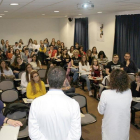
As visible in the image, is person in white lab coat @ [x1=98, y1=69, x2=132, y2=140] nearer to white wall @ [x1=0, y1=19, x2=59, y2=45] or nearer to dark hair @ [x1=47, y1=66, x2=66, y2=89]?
dark hair @ [x1=47, y1=66, x2=66, y2=89]

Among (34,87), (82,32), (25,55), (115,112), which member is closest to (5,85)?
(34,87)

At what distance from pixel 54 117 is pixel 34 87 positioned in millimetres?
3344

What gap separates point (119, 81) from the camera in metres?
2.83

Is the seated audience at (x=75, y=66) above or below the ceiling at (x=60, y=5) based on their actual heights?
below

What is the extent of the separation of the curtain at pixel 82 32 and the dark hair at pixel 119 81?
10.7 metres

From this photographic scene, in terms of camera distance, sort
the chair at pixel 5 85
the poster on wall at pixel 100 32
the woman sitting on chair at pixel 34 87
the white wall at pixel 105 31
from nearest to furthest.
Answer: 1. the woman sitting on chair at pixel 34 87
2. the chair at pixel 5 85
3. the white wall at pixel 105 31
4. the poster on wall at pixel 100 32

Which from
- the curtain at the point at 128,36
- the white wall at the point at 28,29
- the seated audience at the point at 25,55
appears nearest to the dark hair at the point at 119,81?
the curtain at the point at 128,36

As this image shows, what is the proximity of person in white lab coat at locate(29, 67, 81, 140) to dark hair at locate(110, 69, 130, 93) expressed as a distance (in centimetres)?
102

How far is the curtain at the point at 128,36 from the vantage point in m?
9.22

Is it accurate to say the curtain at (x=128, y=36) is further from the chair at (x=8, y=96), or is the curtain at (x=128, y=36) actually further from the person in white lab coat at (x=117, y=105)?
the person in white lab coat at (x=117, y=105)

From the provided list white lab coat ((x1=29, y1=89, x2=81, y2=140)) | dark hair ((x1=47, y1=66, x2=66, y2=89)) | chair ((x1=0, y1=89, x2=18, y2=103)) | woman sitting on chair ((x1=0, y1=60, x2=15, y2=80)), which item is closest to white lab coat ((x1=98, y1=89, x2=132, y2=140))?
white lab coat ((x1=29, y1=89, x2=81, y2=140))

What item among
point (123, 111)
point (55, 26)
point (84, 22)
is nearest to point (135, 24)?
point (84, 22)

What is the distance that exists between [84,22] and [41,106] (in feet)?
39.9

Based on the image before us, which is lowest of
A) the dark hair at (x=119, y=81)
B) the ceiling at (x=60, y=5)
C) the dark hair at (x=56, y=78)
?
the dark hair at (x=119, y=81)
